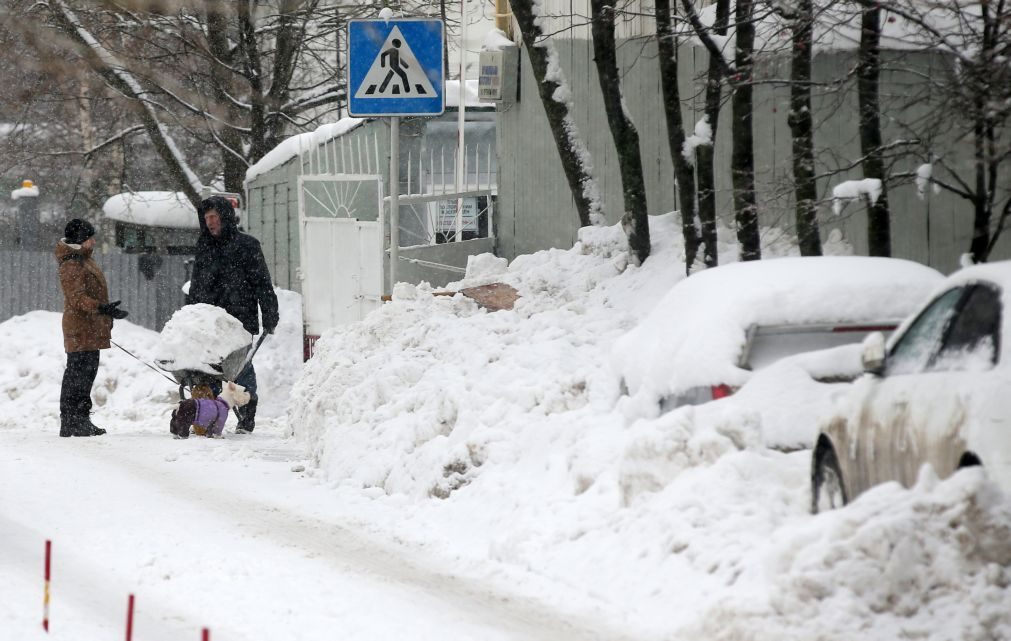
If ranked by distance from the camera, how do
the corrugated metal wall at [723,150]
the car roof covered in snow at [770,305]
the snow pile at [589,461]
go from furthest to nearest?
the corrugated metal wall at [723,150]
the car roof covered in snow at [770,305]
the snow pile at [589,461]

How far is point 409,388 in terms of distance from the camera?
10.7m

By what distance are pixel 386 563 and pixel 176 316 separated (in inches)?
243

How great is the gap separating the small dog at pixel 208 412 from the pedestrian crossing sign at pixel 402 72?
288 centimetres

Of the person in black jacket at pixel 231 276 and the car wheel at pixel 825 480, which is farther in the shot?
the person in black jacket at pixel 231 276

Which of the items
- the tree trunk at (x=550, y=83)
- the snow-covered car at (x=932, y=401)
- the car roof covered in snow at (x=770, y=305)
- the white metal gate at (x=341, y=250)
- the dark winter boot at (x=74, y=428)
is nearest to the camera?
the snow-covered car at (x=932, y=401)

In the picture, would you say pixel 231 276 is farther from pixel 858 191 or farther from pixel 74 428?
pixel 858 191

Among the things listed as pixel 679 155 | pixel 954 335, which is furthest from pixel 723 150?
pixel 954 335

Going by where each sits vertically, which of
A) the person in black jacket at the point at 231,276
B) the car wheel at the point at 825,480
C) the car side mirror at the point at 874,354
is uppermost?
the person in black jacket at the point at 231,276

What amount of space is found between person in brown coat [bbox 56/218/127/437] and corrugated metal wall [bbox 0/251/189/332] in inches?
448

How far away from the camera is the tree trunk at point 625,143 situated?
1282 centimetres

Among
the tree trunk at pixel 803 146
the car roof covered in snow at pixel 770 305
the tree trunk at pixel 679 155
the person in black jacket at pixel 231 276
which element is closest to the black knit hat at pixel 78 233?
the person in black jacket at pixel 231 276

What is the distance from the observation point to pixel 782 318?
23.5 ft

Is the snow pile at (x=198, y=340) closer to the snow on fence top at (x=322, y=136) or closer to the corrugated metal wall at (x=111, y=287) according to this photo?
the snow on fence top at (x=322, y=136)

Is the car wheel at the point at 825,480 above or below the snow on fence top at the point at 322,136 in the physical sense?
below
